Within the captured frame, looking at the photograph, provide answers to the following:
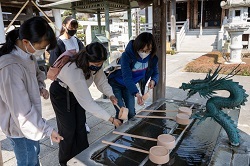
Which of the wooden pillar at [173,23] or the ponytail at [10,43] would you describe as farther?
the wooden pillar at [173,23]

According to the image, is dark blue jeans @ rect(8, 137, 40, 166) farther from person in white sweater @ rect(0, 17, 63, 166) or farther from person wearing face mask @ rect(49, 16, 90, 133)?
person wearing face mask @ rect(49, 16, 90, 133)

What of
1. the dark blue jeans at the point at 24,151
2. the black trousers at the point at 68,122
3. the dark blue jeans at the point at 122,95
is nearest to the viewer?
the dark blue jeans at the point at 24,151

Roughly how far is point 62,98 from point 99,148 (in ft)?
2.32

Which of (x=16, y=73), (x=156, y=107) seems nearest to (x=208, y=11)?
(x=156, y=107)

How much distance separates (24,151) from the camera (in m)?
1.63

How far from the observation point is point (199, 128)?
2008 mm

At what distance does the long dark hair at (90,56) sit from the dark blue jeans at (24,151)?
2.31 feet

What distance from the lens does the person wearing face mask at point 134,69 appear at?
2.31m

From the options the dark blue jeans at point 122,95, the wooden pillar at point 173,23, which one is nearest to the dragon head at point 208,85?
the dark blue jeans at point 122,95

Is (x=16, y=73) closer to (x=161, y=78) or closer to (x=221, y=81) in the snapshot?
(x=221, y=81)

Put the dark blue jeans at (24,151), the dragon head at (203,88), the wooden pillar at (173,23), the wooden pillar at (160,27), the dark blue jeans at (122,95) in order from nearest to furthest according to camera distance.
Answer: the dark blue jeans at (24,151)
the dragon head at (203,88)
the dark blue jeans at (122,95)
the wooden pillar at (160,27)
the wooden pillar at (173,23)

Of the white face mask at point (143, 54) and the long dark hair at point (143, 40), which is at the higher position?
the long dark hair at point (143, 40)

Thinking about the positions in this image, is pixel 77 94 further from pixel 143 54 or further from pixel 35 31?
pixel 143 54

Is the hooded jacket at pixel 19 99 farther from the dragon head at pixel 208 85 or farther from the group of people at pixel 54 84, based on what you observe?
the dragon head at pixel 208 85
